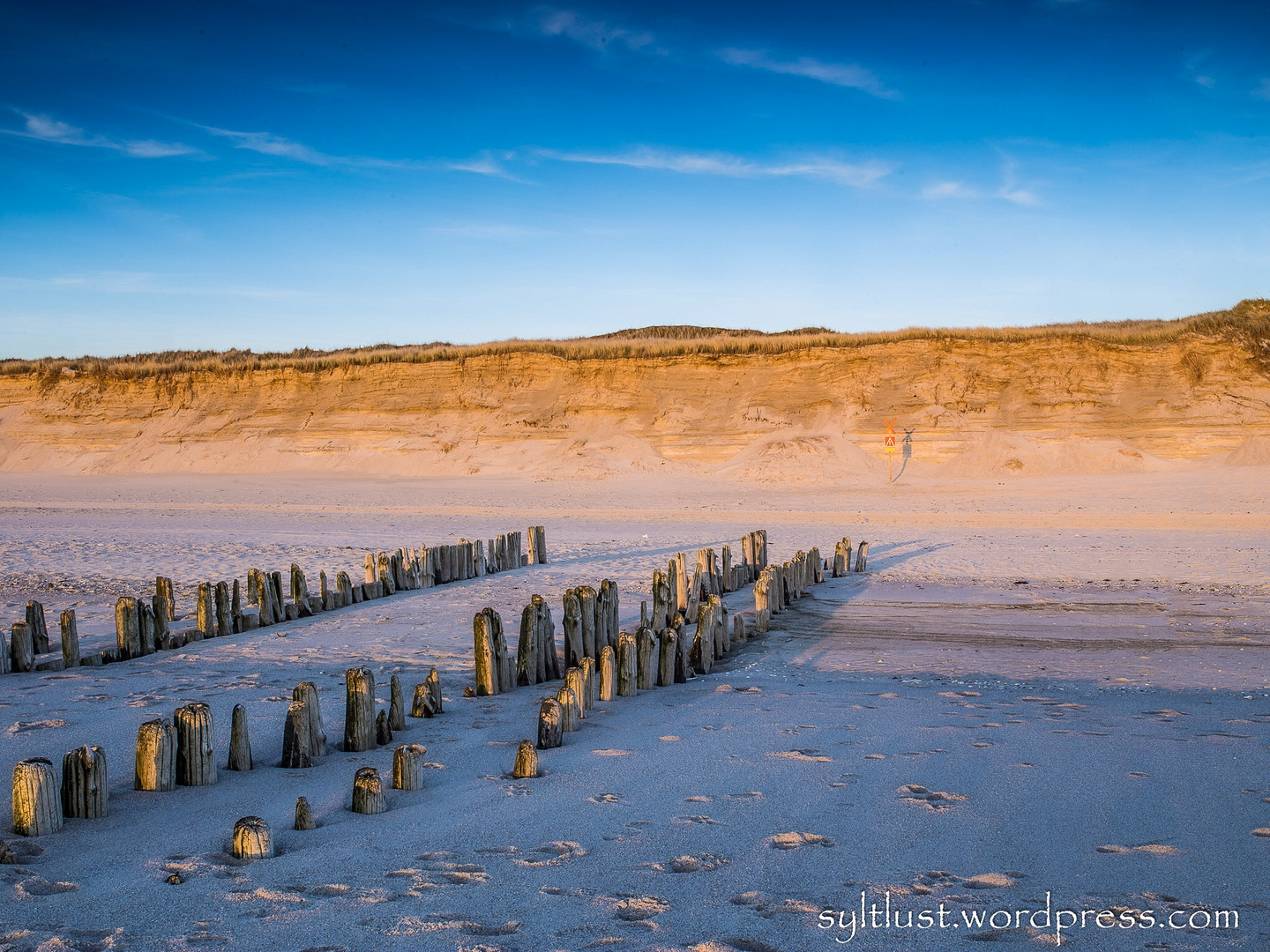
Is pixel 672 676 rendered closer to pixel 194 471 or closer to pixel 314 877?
pixel 314 877

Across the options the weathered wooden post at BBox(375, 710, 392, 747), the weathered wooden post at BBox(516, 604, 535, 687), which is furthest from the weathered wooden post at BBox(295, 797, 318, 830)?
the weathered wooden post at BBox(516, 604, 535, 687)

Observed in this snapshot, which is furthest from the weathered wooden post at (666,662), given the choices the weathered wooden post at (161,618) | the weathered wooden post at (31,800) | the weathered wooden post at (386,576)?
the weathered wooden post at (386,576)

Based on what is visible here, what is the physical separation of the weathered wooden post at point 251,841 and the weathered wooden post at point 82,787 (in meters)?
0.72

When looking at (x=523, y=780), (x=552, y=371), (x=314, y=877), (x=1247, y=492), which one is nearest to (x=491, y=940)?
(x=314, y=877)

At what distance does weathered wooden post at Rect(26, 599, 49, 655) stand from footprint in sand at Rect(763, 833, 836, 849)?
5769 mm

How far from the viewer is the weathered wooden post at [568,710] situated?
4379mm

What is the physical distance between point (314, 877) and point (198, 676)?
339 centimetres

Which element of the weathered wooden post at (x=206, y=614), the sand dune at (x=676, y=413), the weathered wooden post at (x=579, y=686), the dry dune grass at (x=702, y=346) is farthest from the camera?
the dry dune grass at (x=702, y=346)

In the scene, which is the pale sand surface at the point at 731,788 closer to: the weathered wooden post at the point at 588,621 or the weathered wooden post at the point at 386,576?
the weathered wooden post at the point at 386,576

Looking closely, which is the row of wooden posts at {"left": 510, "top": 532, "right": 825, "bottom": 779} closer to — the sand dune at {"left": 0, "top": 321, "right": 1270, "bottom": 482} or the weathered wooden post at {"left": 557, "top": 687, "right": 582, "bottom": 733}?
the weathered wooden post at {"left": 557, "top": 687, "right": 582, "bottom": 733}

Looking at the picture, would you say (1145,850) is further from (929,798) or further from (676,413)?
(676,413)

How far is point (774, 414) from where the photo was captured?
3206 centimetres

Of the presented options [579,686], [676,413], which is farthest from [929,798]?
[676,413]

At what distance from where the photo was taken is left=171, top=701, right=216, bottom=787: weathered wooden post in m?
3.62
